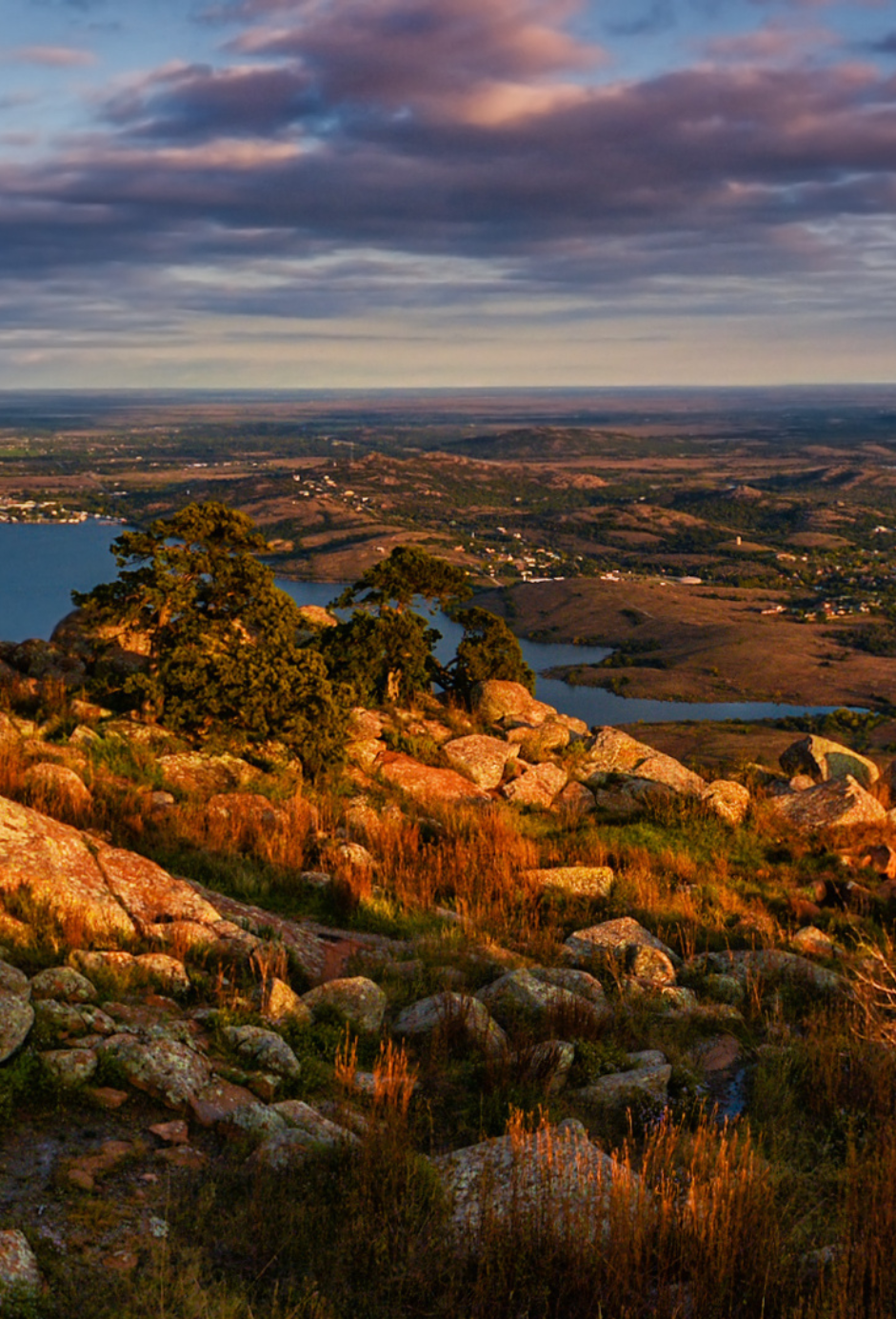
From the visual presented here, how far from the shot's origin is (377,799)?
47.9 feet

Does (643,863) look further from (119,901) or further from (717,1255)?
(717,1255)

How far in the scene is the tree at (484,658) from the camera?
81.6 ft

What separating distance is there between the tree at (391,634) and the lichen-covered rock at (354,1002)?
1337 cm

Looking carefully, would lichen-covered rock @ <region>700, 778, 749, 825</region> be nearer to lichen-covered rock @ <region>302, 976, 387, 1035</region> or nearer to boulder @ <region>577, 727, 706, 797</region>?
boulder @ <region>577, 727, 706, 797</region>

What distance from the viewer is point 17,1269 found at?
3502 mm

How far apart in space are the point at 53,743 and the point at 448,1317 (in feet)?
38.5

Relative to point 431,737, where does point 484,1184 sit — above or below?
above

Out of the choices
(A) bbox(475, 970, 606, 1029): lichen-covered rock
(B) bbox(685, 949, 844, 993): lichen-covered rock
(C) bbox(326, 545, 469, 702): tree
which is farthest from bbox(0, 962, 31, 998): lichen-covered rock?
(C) bbox(326, 545, 469, 702): tree

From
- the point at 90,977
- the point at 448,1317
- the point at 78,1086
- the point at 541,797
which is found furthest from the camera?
the point at 541,797

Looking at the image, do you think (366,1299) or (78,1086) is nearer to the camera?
(366,1299)

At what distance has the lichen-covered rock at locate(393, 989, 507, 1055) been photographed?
6.26 metres

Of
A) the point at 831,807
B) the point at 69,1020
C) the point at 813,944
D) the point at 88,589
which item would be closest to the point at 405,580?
the point at 831,807

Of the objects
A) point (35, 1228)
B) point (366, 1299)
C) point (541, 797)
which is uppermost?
point (35, 1228)

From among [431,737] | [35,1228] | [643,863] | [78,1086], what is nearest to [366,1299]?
[35,1228]
